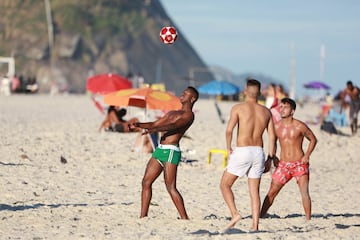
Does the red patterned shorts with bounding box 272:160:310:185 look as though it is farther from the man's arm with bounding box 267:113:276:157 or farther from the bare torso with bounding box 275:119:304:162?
the man's arm with bounding box 267:113:276:157

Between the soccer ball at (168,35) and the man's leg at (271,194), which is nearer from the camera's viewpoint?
the man's leg at (271,194)

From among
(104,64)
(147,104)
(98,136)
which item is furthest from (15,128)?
(104,64)

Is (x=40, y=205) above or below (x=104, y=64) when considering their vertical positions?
below

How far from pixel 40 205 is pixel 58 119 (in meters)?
16.8

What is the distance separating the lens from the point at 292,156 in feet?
31.5

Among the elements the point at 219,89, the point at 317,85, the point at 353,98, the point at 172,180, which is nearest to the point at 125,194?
the point at 172,180

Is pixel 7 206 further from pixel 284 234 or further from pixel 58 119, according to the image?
pixel 58 119

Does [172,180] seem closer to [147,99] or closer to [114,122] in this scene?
[147,99]

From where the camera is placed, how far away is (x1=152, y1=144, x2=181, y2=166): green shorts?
902 cm

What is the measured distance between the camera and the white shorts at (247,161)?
27.6 ft

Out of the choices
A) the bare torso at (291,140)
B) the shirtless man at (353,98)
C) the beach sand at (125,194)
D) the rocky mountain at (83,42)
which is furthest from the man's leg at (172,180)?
the rocky mountain at (83,42)

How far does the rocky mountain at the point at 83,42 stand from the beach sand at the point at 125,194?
67.0 m

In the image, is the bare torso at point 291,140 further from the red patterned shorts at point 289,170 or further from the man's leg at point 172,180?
the man's leg at point 172,180

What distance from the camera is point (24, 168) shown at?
13.2 metres
